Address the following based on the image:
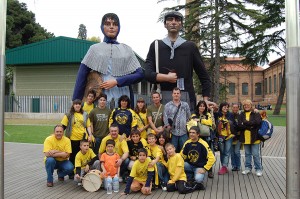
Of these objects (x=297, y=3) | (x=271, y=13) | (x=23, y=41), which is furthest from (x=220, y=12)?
(x=297, y=3)

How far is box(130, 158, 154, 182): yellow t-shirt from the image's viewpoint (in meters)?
5.58

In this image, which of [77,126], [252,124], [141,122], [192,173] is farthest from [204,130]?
[77,126]

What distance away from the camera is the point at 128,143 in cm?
616

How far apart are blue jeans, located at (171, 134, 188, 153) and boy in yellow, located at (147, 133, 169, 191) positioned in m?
0.34

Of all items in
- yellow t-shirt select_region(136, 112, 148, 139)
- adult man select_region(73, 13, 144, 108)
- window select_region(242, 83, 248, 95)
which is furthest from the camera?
window select_region(242, 83, 248, 95)

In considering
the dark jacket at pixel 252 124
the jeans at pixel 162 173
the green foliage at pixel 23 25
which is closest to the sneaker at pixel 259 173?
the dark jacket at pixel 252 124

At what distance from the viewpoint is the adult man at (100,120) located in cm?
614

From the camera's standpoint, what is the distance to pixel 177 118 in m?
5.94

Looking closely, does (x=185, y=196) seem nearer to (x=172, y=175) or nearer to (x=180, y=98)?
(x=172, y=175)

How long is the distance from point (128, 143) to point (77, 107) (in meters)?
1.02

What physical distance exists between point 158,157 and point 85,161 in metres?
1.19

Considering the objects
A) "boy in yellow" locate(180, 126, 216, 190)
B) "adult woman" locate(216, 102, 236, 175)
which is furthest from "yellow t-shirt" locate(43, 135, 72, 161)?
"adult woman" locate(216, 102, 236, 175)

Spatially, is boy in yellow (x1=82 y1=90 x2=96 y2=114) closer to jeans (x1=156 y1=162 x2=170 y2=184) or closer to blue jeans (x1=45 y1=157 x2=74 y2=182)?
blue jeans (x1=45 y1=157 x2=74 y2=182)

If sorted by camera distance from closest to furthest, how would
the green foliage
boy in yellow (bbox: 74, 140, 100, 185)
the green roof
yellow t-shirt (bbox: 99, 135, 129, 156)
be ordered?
boy in yellow (bbox: 74, 140, 100, 185)
yellow t-shirt (bbox: 99, 135, 129, 156)
the green roof
the green foliage
